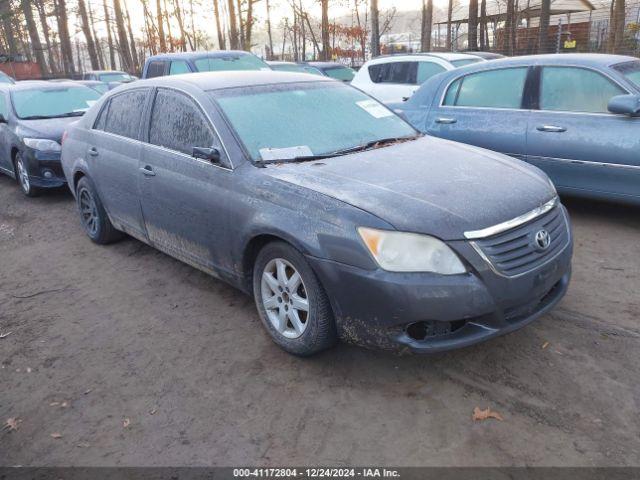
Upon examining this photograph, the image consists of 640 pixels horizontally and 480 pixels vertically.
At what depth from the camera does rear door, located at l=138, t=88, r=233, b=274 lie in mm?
3699

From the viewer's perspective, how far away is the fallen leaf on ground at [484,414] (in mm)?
2771

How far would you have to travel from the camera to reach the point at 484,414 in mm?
2795

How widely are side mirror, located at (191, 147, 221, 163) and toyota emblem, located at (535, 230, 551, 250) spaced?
1992mm

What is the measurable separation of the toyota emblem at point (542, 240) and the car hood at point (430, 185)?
0.50 ft

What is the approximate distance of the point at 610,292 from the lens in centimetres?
401

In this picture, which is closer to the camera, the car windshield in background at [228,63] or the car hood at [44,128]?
the car hood at [44,128]

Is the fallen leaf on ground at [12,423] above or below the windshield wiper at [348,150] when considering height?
below

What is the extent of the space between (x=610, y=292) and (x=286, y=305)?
236cm

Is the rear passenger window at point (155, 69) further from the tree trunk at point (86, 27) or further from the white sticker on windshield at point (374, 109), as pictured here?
the tree trunk at point (86, 27)

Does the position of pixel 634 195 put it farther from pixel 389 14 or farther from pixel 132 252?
pixel 389 14

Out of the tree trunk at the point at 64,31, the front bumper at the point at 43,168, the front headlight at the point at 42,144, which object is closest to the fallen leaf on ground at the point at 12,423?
the front bumper at the point at 43,168

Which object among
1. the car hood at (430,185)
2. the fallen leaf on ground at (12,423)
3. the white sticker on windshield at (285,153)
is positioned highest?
the white sticker on windshield at (285,153)

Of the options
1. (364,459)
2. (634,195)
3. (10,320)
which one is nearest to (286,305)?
(364,459)

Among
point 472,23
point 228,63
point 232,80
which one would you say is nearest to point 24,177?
point 228,63
